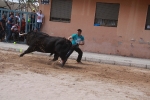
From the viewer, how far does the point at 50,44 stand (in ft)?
31.6

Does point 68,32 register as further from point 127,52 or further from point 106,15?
point 127,52

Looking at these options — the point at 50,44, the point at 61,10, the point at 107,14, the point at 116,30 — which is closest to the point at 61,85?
the point at 50,44

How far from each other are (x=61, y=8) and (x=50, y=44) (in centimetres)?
562

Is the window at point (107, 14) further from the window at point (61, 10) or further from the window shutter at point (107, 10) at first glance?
the window at point (61, 10)

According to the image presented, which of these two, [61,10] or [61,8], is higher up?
[61,8]

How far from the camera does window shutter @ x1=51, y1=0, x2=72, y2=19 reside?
14.7 metres

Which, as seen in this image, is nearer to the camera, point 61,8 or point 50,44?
point 50,44

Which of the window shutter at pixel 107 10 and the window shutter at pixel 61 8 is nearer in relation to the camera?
the window shutter at pixel 107 10

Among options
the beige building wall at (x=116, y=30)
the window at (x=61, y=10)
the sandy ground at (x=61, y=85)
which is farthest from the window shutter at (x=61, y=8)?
the sandy ground at (x=61, y=85)

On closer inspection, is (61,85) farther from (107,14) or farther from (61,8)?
(61,8)

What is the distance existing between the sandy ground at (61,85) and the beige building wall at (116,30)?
224 inches

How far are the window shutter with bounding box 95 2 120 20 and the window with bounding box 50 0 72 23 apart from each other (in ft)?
5.48

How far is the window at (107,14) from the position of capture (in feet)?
46.4

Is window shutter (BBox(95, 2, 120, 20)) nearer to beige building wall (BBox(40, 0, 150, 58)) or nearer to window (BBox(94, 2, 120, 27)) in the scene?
window (BBox(94, 2, 120, 27))
